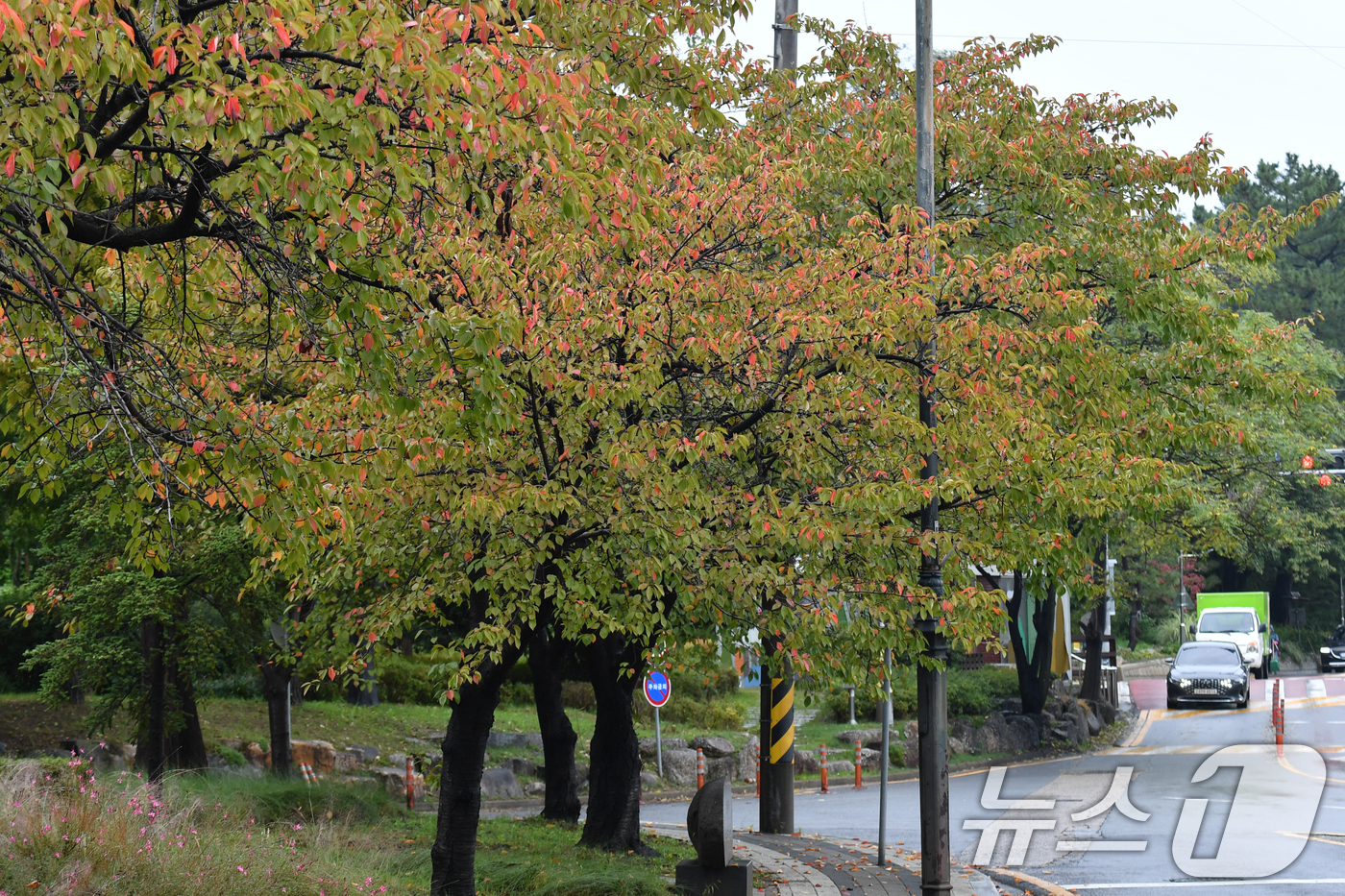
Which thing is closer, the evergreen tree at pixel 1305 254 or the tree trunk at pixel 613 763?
the tree trunk at pixel 613 763

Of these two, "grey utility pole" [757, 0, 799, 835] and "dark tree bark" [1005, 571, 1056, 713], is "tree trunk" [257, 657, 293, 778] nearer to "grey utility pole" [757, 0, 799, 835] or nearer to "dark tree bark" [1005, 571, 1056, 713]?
"grey utility pole" [757, 0, 799, 835]

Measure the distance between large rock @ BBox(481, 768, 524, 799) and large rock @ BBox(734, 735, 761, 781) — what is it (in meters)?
4.68

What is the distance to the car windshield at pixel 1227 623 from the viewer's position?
1786 inches

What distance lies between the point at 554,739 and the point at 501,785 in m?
6.23

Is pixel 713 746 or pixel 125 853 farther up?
pixel 125 853

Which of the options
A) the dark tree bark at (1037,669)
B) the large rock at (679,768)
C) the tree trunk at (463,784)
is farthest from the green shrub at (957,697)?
the tree trunk at (463,784)

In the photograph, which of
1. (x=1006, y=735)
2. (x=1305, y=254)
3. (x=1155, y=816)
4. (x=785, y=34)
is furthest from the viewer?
(x=1305, y=254)

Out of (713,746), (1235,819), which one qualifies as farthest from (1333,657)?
(1235,819)

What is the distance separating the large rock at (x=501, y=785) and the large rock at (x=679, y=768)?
312 centimetres

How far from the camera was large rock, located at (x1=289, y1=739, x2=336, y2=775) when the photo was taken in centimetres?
2214

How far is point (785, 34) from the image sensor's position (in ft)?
50.8

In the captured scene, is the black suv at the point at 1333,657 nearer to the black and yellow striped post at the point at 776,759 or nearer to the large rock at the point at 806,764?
the large rock at the point at 806,764

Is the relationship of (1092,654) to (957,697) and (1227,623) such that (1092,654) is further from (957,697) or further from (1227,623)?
(1227,623)

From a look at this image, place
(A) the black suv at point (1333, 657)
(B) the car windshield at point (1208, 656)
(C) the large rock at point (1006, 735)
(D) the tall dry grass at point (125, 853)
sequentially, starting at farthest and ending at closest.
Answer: (A) the black suv at point (1333, 657) → (B) the car windshield at point (1208, 656) → (C) the large rock at point (1006, 735) → (D) the tall dry grass at point (125, 853)
